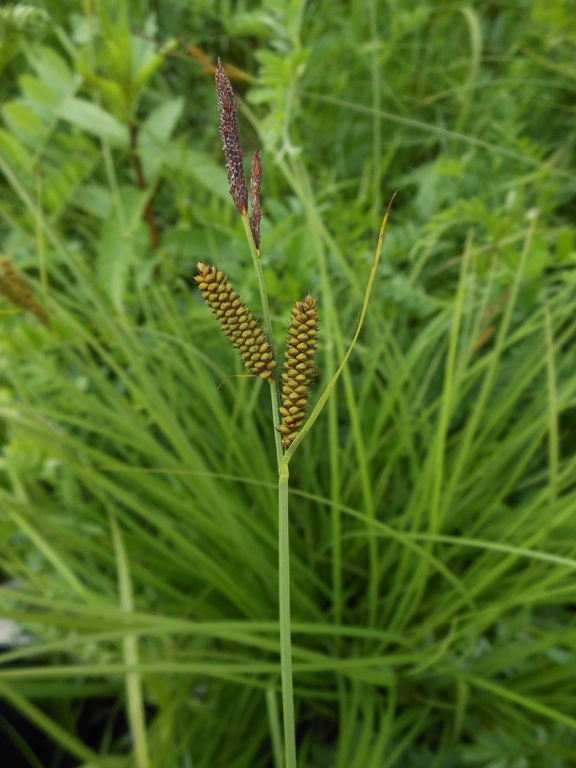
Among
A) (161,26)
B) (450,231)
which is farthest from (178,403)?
(161,26)

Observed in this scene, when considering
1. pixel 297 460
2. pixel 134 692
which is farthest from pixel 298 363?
pixel 297 460

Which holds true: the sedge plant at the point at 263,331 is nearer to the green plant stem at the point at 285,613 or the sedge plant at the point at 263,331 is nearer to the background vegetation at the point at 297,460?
the green plant stem at the point at 285,613

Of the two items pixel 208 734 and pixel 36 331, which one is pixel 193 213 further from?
pixel 208 734

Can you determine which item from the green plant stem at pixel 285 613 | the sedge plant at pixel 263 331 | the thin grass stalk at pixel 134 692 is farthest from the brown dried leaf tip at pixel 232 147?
the thin grass stalk at pixel 134 692

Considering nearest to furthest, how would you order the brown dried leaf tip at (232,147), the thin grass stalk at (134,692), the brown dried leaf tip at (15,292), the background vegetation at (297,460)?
1. the brown dried leaf tip at (232,147)
2. the thin grass stalk at (134,692)
3. the brown dried leaf tip at (15,292)
4. the background vegetation at (297,460)

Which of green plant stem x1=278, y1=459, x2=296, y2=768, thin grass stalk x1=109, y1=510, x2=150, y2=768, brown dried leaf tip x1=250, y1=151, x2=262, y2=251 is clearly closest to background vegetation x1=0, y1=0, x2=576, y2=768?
thin grass stalk x1=109, y1=510, x2=150, y2=768

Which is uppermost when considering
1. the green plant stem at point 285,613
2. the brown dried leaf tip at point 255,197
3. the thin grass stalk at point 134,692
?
the brown dried leaf tip at point 255,197
